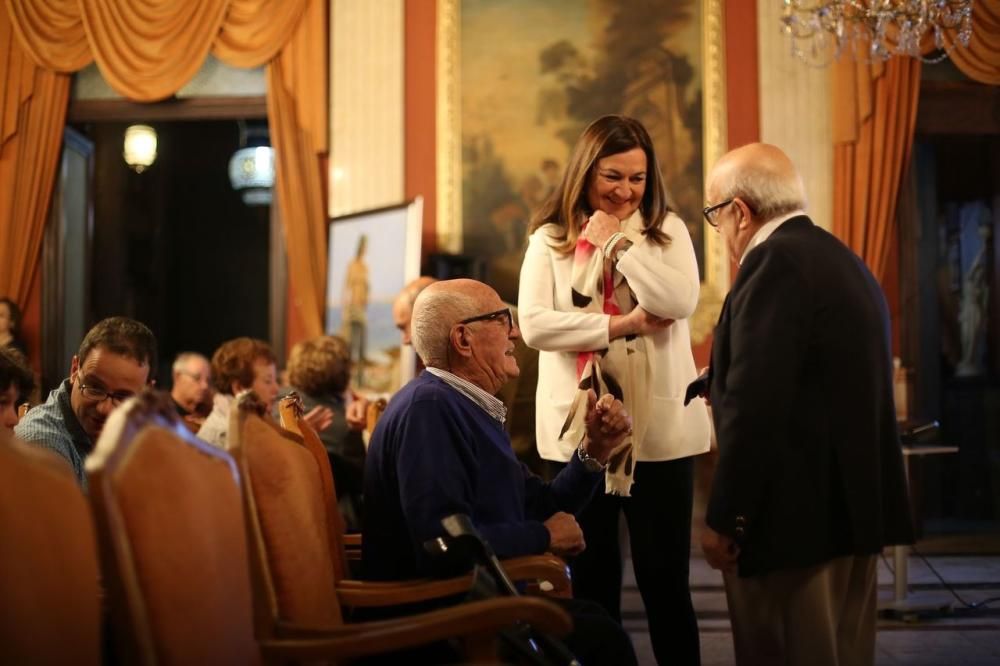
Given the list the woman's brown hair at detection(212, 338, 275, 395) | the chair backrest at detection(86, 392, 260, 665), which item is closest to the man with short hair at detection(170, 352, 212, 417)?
the woman's brown hair at detection(212, 338, 275, 395)

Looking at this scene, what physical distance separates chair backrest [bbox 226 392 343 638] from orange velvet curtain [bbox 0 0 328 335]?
5272mm

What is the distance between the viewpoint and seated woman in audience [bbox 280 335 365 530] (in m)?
4.10

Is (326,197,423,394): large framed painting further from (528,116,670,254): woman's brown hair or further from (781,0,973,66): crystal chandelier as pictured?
(528,116,670,254): woman's brown hair

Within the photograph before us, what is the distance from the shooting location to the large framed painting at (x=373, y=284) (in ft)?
22.6

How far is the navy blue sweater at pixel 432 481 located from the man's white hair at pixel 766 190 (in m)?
0.75

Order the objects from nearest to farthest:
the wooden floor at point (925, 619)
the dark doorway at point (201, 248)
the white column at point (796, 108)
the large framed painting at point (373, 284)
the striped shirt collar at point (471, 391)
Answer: the striped shirt collar at point (471, 391), the wooden floor at point (925, 619), the large framed painting at point (373, 284), the white column at point (796, 108), the dark doorway at point (201, 248)

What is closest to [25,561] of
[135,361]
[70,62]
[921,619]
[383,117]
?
[135,361]

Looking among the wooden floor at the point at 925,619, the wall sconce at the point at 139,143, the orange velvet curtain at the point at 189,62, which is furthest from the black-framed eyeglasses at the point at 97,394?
the wall sconce at the point at 139,143

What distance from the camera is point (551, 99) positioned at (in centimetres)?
720

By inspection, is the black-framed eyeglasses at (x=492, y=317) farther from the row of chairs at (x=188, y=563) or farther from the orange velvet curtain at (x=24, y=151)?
the orange velvet curtain at (x=24, y=151)

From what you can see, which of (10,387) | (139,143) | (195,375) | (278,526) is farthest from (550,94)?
(278,526)

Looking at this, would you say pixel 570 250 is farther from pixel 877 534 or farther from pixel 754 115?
pixel 754 115

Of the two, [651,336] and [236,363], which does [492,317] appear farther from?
[236,363]

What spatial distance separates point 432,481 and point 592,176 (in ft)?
3.73
